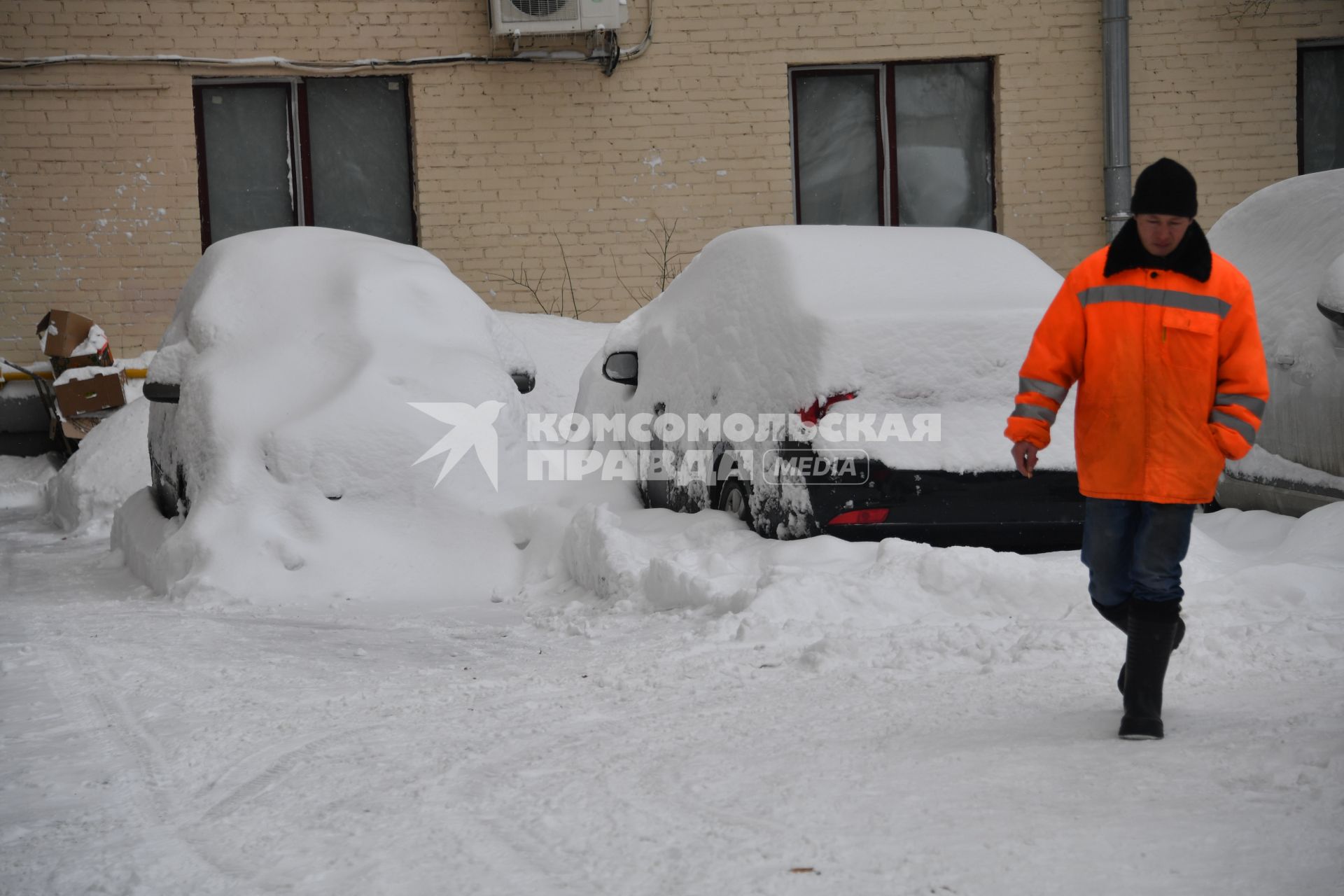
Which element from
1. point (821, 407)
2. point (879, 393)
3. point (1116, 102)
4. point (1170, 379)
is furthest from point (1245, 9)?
point (1170, 379)

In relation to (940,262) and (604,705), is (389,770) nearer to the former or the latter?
(604,705)

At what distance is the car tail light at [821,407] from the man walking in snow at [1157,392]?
1.60 metres

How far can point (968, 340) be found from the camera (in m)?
5.07

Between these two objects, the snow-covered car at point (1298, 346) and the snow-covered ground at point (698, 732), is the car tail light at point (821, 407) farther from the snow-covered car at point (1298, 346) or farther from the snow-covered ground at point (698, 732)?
the snow-covered car at point (1298, 346)

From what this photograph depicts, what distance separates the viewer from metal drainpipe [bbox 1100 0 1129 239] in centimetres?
1152

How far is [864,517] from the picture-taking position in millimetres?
5062

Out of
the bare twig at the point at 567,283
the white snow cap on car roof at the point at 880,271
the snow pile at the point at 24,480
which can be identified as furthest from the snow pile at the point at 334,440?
the bare twig at the point at 567,283

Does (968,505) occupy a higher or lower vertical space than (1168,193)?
lower

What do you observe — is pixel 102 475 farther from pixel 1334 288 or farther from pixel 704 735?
pixel 1334 288

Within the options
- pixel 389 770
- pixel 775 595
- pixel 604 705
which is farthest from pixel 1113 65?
pixel 389 770

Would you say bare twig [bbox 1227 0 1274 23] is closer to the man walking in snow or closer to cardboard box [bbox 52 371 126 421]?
the man walking in snow

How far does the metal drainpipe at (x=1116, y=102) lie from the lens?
37.8 feet

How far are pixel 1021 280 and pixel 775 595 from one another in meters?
1.79

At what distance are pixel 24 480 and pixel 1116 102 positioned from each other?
32.2 ft
